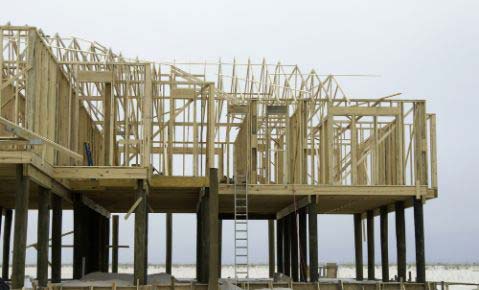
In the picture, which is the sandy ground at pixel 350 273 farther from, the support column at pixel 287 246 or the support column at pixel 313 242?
the support column at pixel 313 242

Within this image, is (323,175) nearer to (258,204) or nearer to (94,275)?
(258,204)

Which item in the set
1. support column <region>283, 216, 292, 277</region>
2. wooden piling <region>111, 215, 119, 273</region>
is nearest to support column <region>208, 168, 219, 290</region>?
support column <region>283, 216, 292, 277</region>

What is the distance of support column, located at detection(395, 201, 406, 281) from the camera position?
1307 inches

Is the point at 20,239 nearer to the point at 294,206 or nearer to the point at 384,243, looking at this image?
the point at 294,206

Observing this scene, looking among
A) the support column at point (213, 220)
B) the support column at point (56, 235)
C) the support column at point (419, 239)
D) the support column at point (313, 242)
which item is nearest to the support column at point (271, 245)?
the support column at point (313, 242)

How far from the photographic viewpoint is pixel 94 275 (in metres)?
31.2

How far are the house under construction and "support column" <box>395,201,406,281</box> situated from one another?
0.18 feet

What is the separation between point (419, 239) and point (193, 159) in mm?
8989

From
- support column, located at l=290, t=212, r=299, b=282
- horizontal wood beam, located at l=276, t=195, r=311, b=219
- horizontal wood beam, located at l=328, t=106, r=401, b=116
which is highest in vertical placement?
horizontal wood beam, located at l=328, t=106, r=401, b=116

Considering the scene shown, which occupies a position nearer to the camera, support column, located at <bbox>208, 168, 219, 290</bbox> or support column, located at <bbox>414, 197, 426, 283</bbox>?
support column, located at <bbox>208, 168, 219, 290</bbox>

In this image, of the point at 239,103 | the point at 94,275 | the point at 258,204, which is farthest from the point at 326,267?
the point at 94,275

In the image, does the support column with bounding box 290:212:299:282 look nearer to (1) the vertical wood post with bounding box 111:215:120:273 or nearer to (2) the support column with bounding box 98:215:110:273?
(2) the support column with bounding box 98:215:110:273

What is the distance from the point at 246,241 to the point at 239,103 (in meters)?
7.13

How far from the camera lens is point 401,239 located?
3362cm
